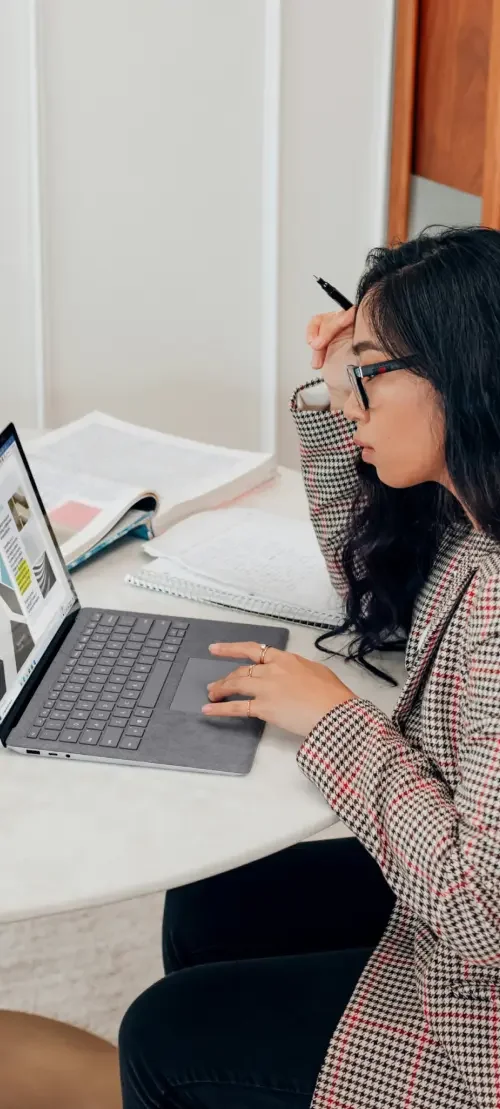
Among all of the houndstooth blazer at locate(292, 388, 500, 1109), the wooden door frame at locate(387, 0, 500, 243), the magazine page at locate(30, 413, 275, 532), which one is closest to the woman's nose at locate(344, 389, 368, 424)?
the houndstooth blazer at locate(292, 388, 500, 1109)

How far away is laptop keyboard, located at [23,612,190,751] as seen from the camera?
106cm

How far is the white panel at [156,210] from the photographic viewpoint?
244 cm

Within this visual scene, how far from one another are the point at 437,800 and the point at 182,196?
6.35ft

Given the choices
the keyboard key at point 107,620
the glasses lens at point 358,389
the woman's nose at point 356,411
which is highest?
the glasses lens at point 358,389

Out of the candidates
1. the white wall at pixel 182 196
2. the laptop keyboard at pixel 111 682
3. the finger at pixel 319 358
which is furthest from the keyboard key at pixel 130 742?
the white wall at pixel 182 196

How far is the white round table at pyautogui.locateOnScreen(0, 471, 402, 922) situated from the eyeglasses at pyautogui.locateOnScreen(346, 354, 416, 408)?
0.31 meters

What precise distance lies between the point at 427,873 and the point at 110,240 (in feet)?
6.42

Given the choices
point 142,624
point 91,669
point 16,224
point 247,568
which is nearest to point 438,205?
point 16,224

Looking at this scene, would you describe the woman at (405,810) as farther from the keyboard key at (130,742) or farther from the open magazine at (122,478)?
the open magazine at (122,478)

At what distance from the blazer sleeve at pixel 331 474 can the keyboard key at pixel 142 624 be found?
22 centimetres

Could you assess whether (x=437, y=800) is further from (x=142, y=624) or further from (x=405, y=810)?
(x=142, y=624)

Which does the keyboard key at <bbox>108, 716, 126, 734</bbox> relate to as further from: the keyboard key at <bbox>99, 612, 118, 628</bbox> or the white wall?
the white wall

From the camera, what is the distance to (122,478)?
5.42 feet

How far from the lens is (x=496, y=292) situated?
3.14 feet
